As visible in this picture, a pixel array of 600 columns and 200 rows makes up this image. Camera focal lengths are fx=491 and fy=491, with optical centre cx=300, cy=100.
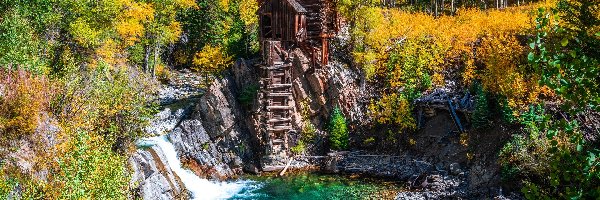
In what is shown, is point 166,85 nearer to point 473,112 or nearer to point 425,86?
point 425,86

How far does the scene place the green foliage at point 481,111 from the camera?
34.6 m

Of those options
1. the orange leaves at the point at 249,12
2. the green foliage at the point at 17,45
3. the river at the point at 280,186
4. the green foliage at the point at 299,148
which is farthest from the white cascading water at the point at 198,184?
the orange leaves at the point at 249,12

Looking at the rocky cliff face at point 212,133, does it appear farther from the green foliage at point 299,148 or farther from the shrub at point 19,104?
the shrub at point 19,104

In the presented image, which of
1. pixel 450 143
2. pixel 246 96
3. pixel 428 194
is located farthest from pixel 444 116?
pixel 246 96

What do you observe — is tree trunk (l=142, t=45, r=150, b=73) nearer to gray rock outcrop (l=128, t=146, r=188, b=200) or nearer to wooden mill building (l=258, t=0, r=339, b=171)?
wooden mill building (l=258, t=0, r=339, b=171)

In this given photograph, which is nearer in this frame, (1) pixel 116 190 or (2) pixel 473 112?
(1) pixel 116 190

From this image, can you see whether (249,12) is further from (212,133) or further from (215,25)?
Result: (212,133)

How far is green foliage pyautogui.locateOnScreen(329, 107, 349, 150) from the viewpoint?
1582 inches

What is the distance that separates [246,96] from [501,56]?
20375 millimetres

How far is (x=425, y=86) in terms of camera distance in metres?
40.9

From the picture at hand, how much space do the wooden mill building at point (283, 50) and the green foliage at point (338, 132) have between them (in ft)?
11.0

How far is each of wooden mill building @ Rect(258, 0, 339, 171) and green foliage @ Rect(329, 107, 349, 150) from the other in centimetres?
335

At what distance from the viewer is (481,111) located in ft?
114

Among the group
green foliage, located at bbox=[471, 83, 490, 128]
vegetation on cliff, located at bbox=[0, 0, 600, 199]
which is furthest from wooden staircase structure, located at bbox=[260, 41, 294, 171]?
green foliage, located at bbox=[471, 83, 490, 128]
